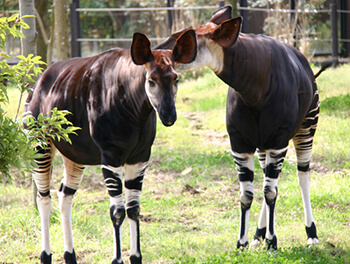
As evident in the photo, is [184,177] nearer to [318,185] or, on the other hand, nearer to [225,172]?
[225,172]

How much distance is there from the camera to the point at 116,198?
11.3 ft

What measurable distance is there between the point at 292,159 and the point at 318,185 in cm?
118

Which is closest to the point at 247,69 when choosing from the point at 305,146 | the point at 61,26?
the point at 305,146

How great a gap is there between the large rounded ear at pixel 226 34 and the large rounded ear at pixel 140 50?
0.56 meters

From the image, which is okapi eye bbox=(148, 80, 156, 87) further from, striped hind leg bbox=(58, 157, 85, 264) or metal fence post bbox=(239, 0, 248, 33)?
metal fence post bbox=(239, 0, 248, 33)

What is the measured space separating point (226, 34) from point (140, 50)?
674mm

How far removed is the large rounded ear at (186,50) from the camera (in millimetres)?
3115

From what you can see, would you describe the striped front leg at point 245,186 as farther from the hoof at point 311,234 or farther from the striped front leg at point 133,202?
the striped front leg at point 133,202

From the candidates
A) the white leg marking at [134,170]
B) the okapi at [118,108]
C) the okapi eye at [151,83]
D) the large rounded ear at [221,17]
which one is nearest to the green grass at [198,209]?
the okapi at [118,108]

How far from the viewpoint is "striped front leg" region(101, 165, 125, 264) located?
3.37m

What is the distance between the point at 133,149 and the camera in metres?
3.42

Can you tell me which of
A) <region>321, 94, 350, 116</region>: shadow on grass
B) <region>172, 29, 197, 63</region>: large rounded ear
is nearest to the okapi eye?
<region>172, 29, 197, 63</region>: large rounded ear

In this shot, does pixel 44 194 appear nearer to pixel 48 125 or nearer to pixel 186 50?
pixel 48 125

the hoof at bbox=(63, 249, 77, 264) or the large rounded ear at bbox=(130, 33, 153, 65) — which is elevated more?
the large rounded ear at bbox=(130, 33, 153, 65)
